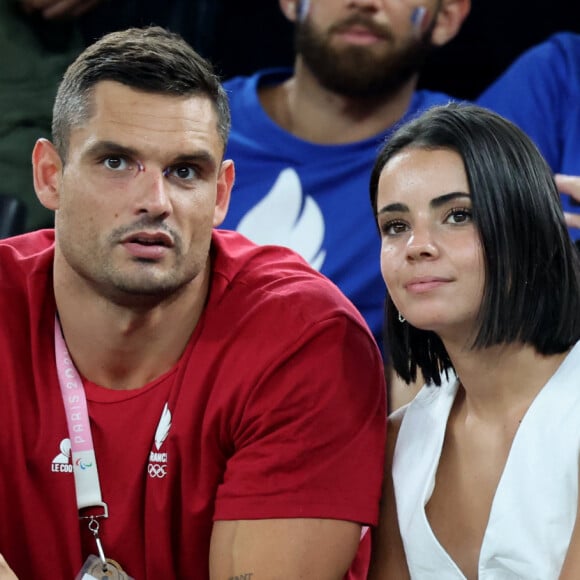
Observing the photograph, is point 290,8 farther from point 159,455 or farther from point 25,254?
point 159,455

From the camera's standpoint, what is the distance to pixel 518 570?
1691mm

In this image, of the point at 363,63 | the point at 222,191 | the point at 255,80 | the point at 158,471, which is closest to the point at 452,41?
the point at 363,63

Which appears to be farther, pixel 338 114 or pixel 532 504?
pixel 338 114

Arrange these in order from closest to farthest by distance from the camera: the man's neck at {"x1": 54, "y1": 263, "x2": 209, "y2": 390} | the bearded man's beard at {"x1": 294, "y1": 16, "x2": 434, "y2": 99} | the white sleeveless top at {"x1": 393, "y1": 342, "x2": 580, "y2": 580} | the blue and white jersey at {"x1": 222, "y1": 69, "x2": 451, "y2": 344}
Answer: the white sleeveless top at {"x1": 393, "y1": 342, "x2": 580, "y2": 580} → the man's neck at {"x1": 54, "y1": 263, "x2": 209, "y2": 390} → the blue and white jersey at {"x1": 222, "y1": 69, "x2": 451, "y2": 344} → the bearded man's beard at {"x1": 294, "y1": 16, "x2": 434, "y2": 99}

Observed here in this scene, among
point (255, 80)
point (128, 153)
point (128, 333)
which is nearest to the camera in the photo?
point (128, 153)

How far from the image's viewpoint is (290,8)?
2.90 meters

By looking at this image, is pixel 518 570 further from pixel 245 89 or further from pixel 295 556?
pixel 245 89

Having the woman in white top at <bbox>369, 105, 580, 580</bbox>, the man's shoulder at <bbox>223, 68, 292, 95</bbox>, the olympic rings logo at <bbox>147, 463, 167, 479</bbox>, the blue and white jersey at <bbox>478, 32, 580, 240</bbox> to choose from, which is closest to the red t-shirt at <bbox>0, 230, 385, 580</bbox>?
the olympic rings logo at <bbox>147, 463, 167, 479</bbox>

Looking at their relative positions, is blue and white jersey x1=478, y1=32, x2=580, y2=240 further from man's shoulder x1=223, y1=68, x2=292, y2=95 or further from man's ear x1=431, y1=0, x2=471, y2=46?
man's shoulder x1=223, y1=68, x2=292, y2=95

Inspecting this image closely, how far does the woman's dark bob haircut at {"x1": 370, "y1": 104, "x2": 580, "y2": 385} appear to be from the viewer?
1.69 m

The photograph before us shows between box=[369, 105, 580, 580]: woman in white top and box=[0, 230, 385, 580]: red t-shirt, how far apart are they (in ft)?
0.38

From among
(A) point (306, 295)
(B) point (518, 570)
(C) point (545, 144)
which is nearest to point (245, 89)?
(C) point (545, 144)

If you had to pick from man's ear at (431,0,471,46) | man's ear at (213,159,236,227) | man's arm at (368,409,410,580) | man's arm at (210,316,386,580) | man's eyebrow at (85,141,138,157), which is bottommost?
man's arm at (368,409,410,580)

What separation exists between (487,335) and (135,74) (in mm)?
625
